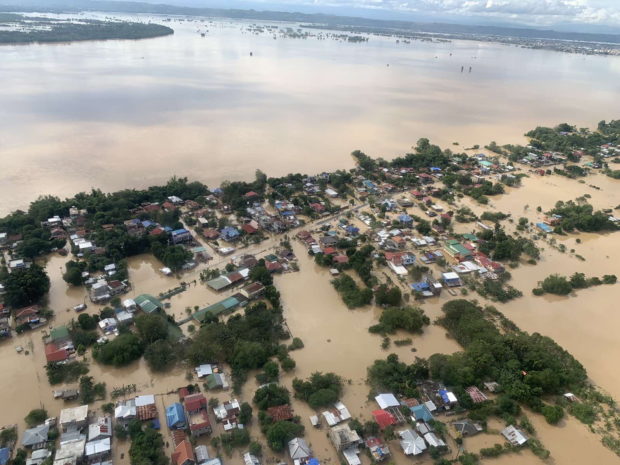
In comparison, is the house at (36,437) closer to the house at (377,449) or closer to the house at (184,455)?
the house at (184,455)

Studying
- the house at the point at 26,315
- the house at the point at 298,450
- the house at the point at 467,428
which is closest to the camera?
the house at the point at 298,450

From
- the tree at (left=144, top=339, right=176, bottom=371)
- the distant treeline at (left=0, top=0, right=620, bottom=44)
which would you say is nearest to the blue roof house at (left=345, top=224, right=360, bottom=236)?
the tree at (left=144, top=339, right=176, bottom=371)

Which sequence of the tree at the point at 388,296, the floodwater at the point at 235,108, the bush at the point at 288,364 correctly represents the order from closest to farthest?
the bush at the point at 288,364 → the tree at the point at 388,296 → the floodwater at the point at 235,108

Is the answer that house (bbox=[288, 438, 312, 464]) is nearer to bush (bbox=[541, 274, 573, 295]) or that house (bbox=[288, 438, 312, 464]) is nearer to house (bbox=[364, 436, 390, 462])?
house (bbox=[364, 436, 390, 462])

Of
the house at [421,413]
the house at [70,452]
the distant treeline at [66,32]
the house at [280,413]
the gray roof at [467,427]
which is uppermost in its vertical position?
the distant treeline at [66,32]

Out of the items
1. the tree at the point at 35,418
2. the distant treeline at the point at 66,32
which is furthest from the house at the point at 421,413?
the distant treeline at the point at 66,32

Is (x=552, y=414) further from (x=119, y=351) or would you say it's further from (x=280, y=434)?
(x=119, y=351)

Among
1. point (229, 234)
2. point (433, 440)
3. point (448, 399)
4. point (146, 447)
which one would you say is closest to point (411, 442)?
point (433, 440)

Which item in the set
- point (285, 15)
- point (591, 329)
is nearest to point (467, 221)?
point (591, 329)

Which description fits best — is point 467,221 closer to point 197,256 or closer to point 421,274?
point 421,274
